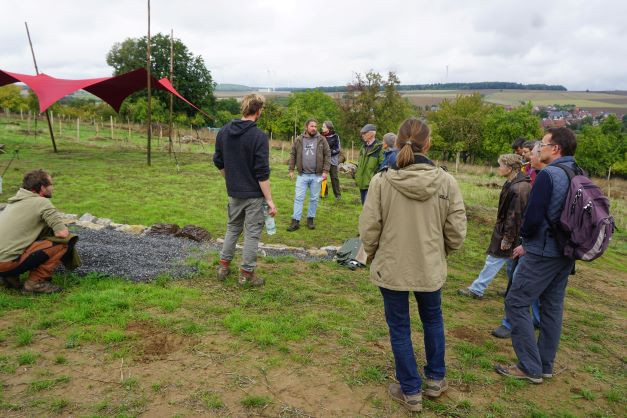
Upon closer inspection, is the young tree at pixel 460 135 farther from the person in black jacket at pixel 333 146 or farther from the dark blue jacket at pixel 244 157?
the dark blue jacket at pixel 244 157

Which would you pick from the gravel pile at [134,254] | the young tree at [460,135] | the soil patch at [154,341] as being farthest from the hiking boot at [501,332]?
the young tree at [460,135]

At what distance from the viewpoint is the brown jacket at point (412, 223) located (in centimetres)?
266

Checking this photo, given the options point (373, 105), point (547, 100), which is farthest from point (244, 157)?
point (547, 100)

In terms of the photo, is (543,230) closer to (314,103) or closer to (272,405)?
(272,405)

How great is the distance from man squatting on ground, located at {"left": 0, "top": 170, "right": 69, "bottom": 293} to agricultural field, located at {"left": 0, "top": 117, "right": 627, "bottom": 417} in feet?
0.77

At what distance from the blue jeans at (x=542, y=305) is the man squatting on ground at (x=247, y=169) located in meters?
2.51

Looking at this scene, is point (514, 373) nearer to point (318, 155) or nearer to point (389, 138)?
point (389, 138)

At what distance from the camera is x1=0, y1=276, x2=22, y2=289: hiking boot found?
14.0 ft

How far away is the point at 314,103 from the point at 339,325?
40.4 metres

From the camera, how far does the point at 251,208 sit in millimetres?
4578

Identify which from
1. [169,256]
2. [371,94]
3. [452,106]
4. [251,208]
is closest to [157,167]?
[169,256]

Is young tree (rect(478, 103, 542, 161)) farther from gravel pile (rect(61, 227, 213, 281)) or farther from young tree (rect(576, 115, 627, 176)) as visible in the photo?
gravel pile (rect(61, 227, 213, 281))

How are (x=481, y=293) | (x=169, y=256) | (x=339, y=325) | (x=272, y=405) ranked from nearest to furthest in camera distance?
(x=272, y=405) < (x=339, y=325) < (x=481, y=293) < (x=169, y=256)

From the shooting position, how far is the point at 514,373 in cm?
340
